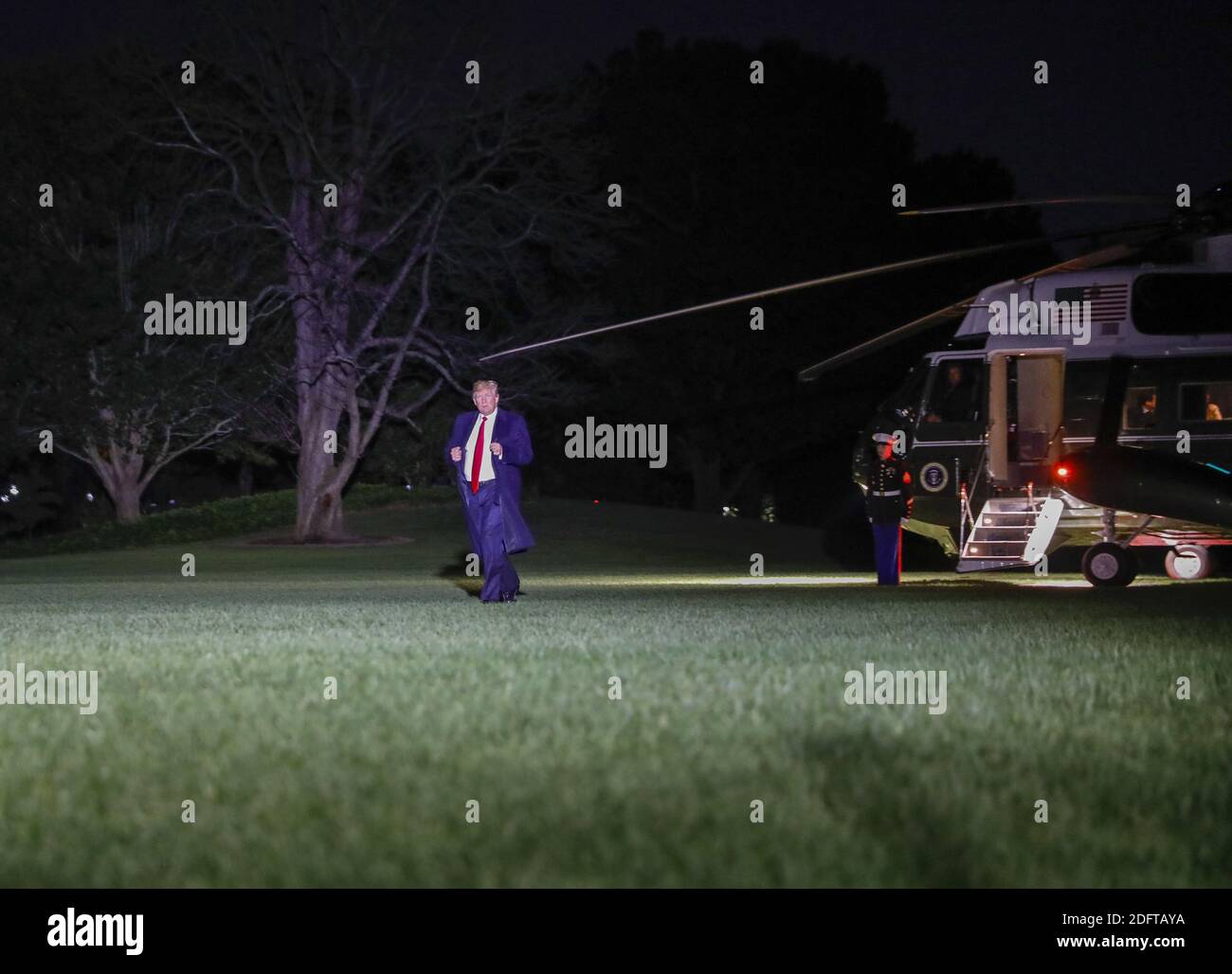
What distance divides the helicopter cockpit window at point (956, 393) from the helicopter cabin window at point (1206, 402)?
2.63 m

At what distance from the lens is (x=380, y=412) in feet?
136

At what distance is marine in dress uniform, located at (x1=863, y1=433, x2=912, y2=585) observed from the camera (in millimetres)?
22188

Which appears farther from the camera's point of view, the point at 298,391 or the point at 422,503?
the point at 422,503

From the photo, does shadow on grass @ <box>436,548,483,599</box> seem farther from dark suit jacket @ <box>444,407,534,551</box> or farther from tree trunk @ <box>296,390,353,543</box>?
tree trunk @ <box>296,390,353,543</box>

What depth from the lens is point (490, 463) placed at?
1669cm

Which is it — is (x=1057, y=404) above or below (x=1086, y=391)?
below

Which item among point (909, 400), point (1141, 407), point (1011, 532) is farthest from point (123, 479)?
point (1141, 407)

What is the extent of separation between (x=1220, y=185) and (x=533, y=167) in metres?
25.0

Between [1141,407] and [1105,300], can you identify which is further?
[1141,407]

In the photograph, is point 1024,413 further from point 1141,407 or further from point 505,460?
point 505,460

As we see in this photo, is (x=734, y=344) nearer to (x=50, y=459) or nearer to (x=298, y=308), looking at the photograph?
(x=298, y=308)

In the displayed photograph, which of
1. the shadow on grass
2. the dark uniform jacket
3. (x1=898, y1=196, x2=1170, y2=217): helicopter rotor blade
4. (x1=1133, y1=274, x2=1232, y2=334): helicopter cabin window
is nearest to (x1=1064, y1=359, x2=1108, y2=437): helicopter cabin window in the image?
(x1=1133, y1=274, x2=1232, y2=334): helicopter cabin window

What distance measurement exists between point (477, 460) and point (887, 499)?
289 inches
